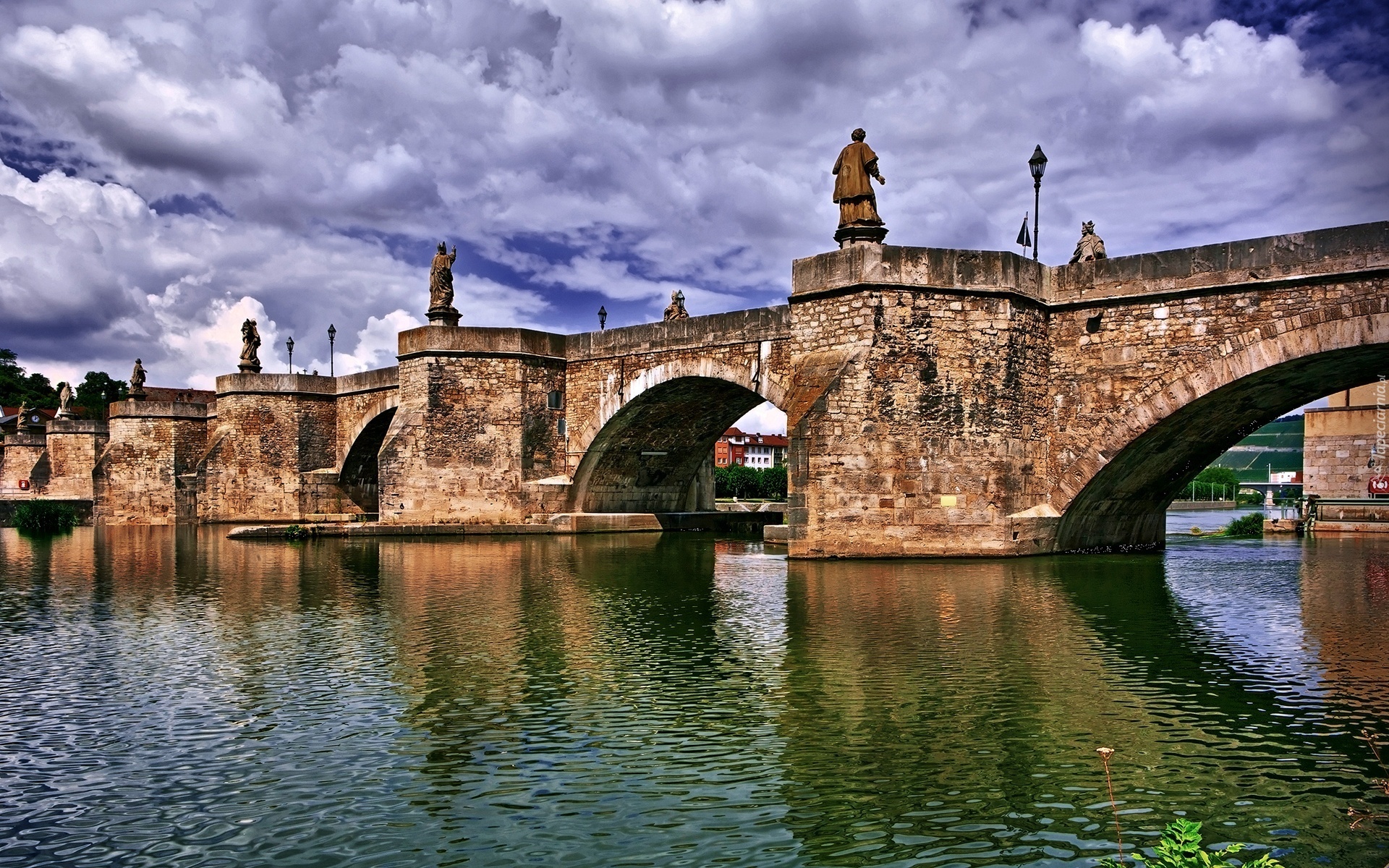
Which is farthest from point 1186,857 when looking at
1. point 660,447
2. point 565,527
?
point 660,447

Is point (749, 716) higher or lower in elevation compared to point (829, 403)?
lower

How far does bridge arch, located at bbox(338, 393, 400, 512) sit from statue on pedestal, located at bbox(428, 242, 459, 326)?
262 inches

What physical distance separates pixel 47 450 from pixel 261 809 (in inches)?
1859

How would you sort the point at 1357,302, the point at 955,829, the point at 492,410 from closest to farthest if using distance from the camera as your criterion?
the point at 955,829, the point at 1357,302, the point at 492,410

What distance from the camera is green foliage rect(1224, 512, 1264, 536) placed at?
2427cm

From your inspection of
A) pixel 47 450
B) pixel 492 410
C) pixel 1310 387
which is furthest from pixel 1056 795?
pixel 47 450

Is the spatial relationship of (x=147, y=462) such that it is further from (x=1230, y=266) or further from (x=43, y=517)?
(x=1230, y=266)

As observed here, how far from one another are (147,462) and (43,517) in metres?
5.56

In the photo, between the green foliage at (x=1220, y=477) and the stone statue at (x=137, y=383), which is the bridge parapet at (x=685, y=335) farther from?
the green foliage at (x=1220, y=477)

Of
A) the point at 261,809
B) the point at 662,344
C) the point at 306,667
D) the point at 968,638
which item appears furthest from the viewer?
the point at 662,344

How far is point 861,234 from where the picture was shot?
1602 centimetres

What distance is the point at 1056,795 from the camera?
470cm

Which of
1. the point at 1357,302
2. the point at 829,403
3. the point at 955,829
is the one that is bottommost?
the point at 955,829

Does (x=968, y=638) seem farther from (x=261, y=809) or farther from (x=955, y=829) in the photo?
(x=261, y=809)
